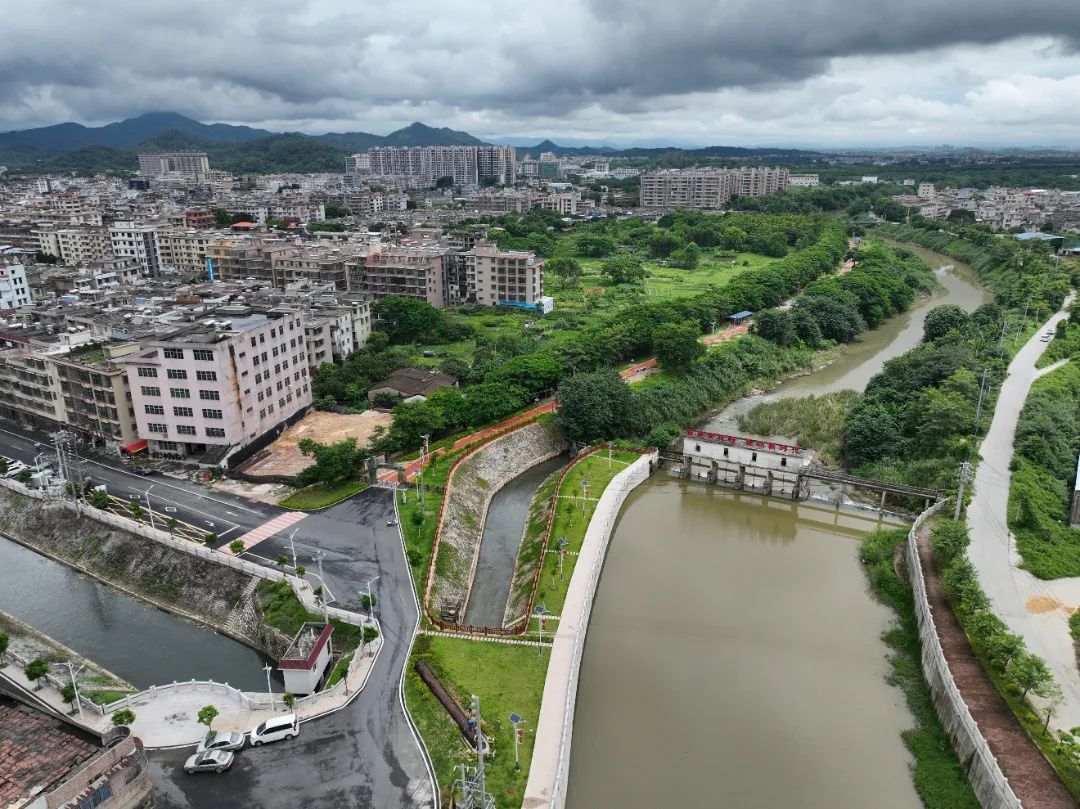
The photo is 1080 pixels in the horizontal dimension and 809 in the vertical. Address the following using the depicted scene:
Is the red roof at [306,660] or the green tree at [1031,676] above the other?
the green tree at [1031,676]

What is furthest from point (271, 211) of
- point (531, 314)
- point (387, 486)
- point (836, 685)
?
point (836, 685)

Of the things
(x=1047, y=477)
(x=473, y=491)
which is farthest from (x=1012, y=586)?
(x=473, y=491)

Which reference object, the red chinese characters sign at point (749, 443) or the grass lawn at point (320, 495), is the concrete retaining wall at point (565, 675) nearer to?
the red chinese characters sign at point (749, 443)

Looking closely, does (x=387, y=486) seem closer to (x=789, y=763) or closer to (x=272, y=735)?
(x=272, y=735)

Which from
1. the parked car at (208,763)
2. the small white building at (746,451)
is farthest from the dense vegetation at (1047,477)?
the parked car at (208,763)

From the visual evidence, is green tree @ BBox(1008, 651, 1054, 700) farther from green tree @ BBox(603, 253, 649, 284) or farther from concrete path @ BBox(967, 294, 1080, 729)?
green tree @ BBox(603, 253, 649, 284)

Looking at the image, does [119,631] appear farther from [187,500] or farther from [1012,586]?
[1012,586]
